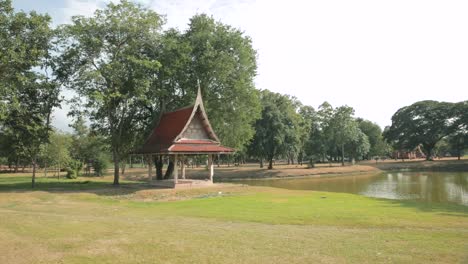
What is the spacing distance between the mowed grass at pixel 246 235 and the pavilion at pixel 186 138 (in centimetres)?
924

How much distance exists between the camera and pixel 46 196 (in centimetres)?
2380

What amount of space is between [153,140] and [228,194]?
9.85 m

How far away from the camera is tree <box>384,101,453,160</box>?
75312 mm

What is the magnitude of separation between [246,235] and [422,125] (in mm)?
75841

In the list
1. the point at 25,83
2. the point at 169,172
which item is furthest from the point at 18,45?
the point at 169,172

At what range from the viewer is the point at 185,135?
29.2 m

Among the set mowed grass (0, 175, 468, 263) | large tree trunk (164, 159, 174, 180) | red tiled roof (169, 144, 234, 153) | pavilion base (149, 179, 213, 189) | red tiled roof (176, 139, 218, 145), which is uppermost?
red tiled roof (176, 139, 218, 145)

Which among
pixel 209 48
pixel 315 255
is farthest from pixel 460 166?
pixel 315 255

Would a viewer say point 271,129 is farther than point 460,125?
No

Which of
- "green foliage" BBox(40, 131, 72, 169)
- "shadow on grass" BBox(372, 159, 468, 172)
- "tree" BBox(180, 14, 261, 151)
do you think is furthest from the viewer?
"shadow on grass" BBox(372, 159, 468, 172)

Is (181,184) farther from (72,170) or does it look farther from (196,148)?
(72,170)

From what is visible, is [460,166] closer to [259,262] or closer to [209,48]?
[209,48]

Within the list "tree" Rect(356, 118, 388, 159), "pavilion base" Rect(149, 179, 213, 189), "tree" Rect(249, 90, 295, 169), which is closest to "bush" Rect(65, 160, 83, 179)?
"pavilion base" Rect(149, 179, 213, 189)

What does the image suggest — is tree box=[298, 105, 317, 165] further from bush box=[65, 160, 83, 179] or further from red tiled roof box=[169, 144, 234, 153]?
red tiled roof box=[169, 144, 234, 153]
